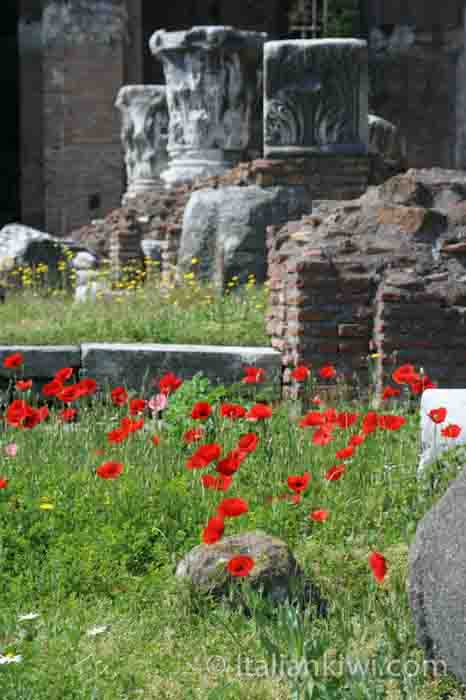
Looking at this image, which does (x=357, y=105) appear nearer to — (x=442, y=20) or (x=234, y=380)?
(x=234, y=380)

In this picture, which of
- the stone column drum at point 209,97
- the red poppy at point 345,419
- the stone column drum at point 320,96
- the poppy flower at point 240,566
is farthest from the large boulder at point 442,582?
the stone column drum at point 209,97

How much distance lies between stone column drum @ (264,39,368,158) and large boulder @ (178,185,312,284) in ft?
2.31

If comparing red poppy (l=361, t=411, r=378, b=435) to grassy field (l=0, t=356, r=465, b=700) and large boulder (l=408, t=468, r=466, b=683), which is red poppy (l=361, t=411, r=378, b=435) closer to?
grassy field (l=0, t=356, r=465, b=700)

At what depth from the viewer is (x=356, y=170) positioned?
33.6ft

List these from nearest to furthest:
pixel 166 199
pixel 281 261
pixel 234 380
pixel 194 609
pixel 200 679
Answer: pixel 200 679 → pixel 194 609 → pixel 234 380 → pixel 281 261 → pixel 166 199

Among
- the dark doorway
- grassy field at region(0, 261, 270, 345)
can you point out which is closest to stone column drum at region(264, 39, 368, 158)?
grassy field at region(0, 261, 270, 345)

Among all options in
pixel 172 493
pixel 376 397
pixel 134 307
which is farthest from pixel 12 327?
pixel 172 493

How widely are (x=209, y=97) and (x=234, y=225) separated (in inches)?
196

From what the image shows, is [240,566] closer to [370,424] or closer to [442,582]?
[442,582]

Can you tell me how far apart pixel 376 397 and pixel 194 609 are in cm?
264

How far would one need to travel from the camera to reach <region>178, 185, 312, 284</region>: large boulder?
30.3 ft

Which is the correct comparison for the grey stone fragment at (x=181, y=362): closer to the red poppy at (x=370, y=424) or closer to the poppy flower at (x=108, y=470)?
the red poppy at (x=370, y=424)

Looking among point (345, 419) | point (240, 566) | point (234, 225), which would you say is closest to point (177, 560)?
point (240, 566)

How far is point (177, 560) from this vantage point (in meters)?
3.56
